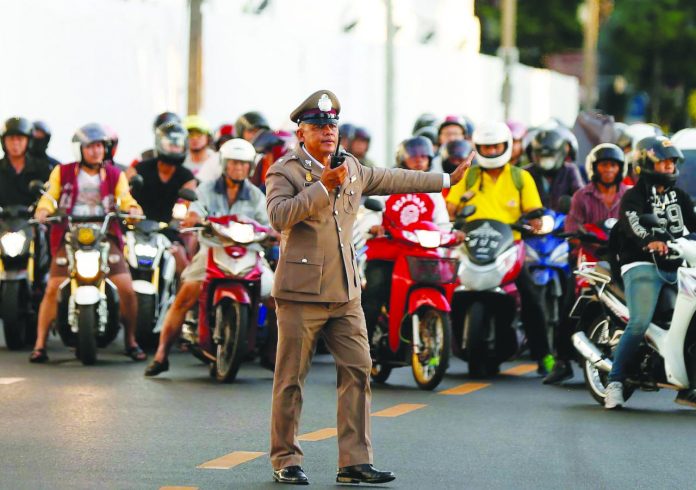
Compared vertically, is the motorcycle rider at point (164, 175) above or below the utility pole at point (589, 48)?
below

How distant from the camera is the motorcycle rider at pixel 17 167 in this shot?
1766 cm

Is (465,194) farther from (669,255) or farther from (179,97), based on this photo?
(179,97)

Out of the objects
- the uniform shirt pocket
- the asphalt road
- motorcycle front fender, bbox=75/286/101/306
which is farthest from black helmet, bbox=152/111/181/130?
the uniform shirt pocket

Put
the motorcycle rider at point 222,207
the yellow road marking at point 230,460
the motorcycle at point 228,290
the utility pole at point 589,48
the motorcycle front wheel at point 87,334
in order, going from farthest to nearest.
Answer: the utility pole at point 589,48, the motorcycle front wheel at point 87,334, the motorcycle rider at point 222,207, the motorcycle at point 228,290, the yellow road marking at point 230,460

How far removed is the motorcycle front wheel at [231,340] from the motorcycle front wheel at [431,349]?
48.2 inches

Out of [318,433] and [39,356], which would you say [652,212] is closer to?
[318,433]

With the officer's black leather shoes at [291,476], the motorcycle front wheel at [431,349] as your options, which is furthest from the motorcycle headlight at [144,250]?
the officer's black leather shoes at [291,476]

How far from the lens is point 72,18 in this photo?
24656 millimetres

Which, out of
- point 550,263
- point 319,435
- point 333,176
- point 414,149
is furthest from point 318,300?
point 550,263

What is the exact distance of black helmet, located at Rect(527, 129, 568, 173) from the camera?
1752cm

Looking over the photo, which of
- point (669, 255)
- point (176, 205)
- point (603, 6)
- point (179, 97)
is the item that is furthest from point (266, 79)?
point (603, 6)

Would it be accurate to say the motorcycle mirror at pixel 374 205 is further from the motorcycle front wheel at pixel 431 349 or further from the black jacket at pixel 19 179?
the black jacket at pixel 19 179

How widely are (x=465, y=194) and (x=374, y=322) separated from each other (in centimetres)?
135

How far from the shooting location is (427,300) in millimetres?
14281
